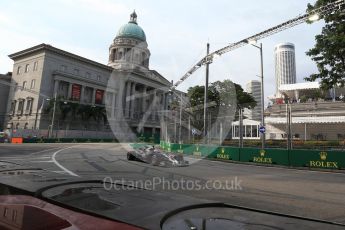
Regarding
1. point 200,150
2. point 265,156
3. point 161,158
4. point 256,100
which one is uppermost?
point 256,100

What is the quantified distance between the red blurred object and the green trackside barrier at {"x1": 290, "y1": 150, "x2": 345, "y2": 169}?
19.5 m

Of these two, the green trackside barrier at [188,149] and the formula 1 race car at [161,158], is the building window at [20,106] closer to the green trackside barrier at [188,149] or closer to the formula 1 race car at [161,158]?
the green trackside barrier at [188,149]

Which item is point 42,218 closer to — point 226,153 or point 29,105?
point 226,153

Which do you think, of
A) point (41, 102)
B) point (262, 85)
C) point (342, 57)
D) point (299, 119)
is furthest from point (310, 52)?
point (41, 102)

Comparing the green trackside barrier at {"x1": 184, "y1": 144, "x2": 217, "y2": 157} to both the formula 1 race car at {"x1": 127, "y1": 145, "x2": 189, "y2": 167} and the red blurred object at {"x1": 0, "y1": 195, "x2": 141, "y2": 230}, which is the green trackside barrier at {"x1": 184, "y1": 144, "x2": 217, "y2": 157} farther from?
the red blurred object at {"x1": 0, "y1": 195, "x2": 141, "y2": 230}

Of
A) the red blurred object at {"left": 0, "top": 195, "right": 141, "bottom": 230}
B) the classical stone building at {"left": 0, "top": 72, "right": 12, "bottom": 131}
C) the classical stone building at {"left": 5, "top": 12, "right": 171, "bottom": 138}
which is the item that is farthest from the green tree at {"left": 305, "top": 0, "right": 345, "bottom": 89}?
the classical stone building at {"left": 0, "top": 72, "right": 12, "bottom": 131}

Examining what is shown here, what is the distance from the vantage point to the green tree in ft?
56.3

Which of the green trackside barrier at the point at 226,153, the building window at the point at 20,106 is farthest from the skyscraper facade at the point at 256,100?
the building window at the point at 20,106

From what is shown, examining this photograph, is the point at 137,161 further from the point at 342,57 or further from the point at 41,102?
the point at 41,102

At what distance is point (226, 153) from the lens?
80.4 ft

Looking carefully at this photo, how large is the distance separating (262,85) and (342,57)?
11.2 metres

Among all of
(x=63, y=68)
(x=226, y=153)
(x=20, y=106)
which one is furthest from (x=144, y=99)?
(x=226, y=153)

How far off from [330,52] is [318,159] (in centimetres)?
709

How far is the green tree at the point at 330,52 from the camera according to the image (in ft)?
56.3
